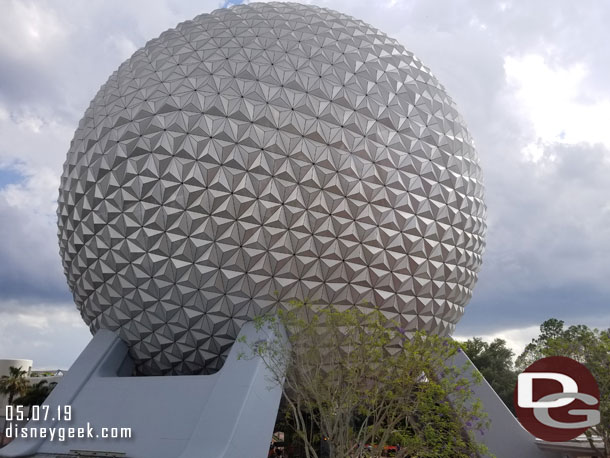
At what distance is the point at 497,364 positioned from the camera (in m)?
36.4

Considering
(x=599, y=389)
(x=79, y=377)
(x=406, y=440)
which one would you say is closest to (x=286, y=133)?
(x=406, y=440)

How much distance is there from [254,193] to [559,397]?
10.6m

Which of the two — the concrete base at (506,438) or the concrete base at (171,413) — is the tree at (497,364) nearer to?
the concrete base at (506,438)

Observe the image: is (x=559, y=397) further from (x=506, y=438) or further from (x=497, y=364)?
(x=497, y=364)

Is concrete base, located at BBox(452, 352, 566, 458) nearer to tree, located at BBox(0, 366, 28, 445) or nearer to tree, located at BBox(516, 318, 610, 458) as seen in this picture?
tree, located at BBox(516, 318, 610, 458)

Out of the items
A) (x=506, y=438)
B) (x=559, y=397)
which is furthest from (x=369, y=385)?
(x=506, y=438)

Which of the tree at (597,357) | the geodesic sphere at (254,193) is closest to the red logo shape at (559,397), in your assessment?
the tree at (597,357)

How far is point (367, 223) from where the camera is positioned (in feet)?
50.4

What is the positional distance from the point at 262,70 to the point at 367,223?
6.35 metres

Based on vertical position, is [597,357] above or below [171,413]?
above

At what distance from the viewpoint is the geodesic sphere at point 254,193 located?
1473 cm

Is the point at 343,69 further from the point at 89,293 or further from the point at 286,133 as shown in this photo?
the point at 89,293

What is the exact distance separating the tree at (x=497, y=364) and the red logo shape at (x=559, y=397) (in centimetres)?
2060

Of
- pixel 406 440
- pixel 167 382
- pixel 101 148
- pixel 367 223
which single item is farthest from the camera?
pixel 101 148
